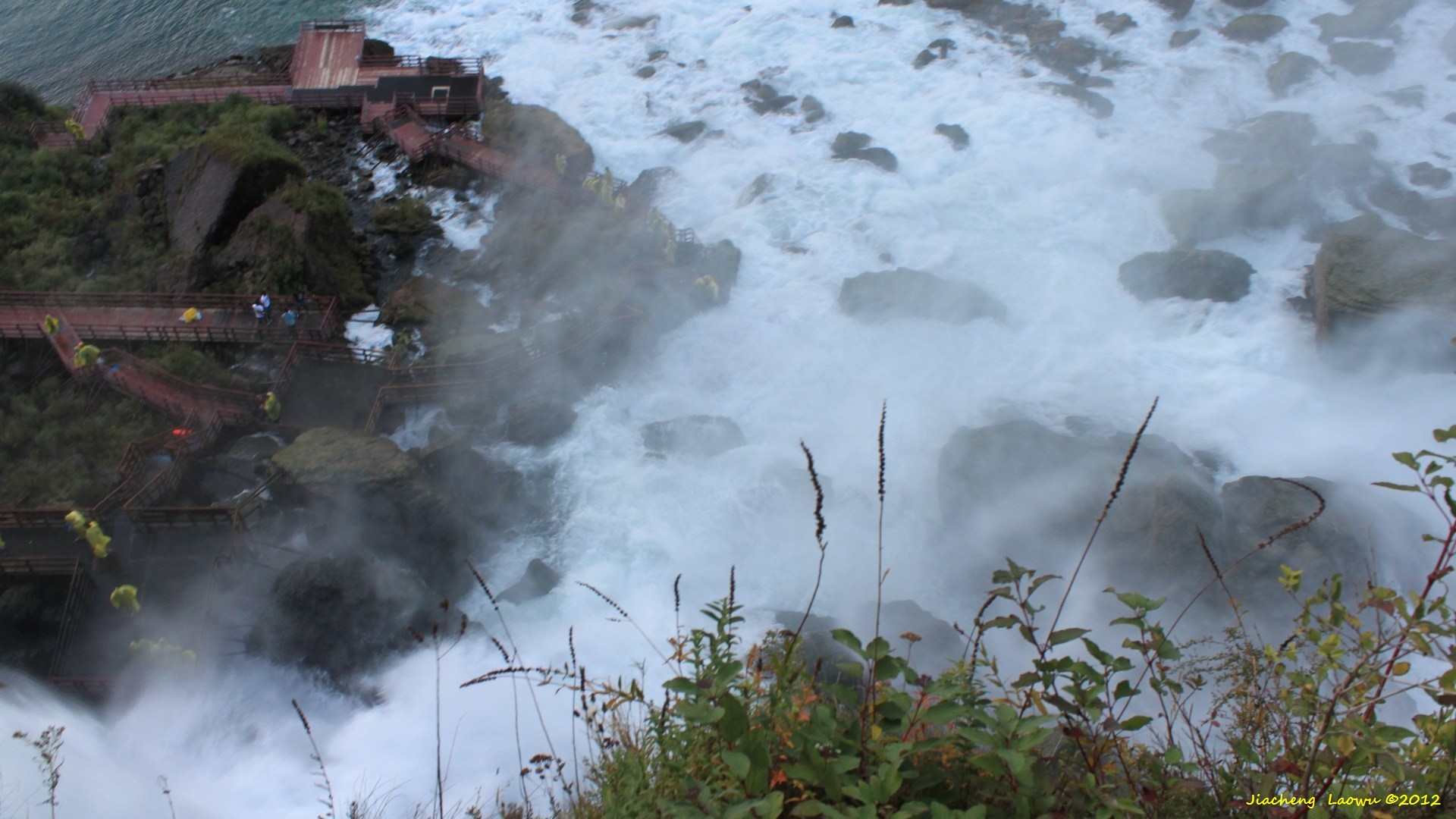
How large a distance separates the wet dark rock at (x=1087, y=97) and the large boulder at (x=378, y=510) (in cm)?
1803

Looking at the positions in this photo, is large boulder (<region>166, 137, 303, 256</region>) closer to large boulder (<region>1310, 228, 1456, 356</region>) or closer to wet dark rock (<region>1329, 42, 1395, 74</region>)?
large boulder (<region>1310, 228, 1456, 356</region>)

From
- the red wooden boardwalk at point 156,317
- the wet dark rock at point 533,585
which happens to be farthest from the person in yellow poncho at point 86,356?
the wet dark rock at point 533,585

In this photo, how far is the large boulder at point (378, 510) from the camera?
1300 cm

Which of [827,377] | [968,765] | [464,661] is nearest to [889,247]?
[827,377]

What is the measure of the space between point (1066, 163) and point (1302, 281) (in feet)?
18.7

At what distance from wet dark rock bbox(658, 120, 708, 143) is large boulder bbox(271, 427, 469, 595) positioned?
12505 millimetres

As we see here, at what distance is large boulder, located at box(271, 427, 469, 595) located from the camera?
13.0 meters

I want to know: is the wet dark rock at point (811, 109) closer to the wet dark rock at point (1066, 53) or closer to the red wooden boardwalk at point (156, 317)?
the wet dark rock at point (1066, 53)

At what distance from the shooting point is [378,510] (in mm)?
13164

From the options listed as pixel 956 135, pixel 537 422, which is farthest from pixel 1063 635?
pixel 956 135

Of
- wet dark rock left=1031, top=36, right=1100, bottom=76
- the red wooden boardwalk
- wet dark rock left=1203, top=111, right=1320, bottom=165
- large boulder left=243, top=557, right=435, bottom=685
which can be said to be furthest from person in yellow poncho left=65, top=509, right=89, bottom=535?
wet dark rock left=1031, top=36, right=1100, bottom=76

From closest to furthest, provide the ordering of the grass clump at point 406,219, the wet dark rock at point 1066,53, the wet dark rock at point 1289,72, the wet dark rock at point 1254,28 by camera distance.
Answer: the grass clump at point 406,219 → the wet dark rock at point 1289,72 → the wet dark rock at point 1066,53 → the wet dark rock at point 1254,28

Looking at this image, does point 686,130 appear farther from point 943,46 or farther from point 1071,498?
point 1071,498

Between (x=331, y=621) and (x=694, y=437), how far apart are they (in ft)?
20.1
